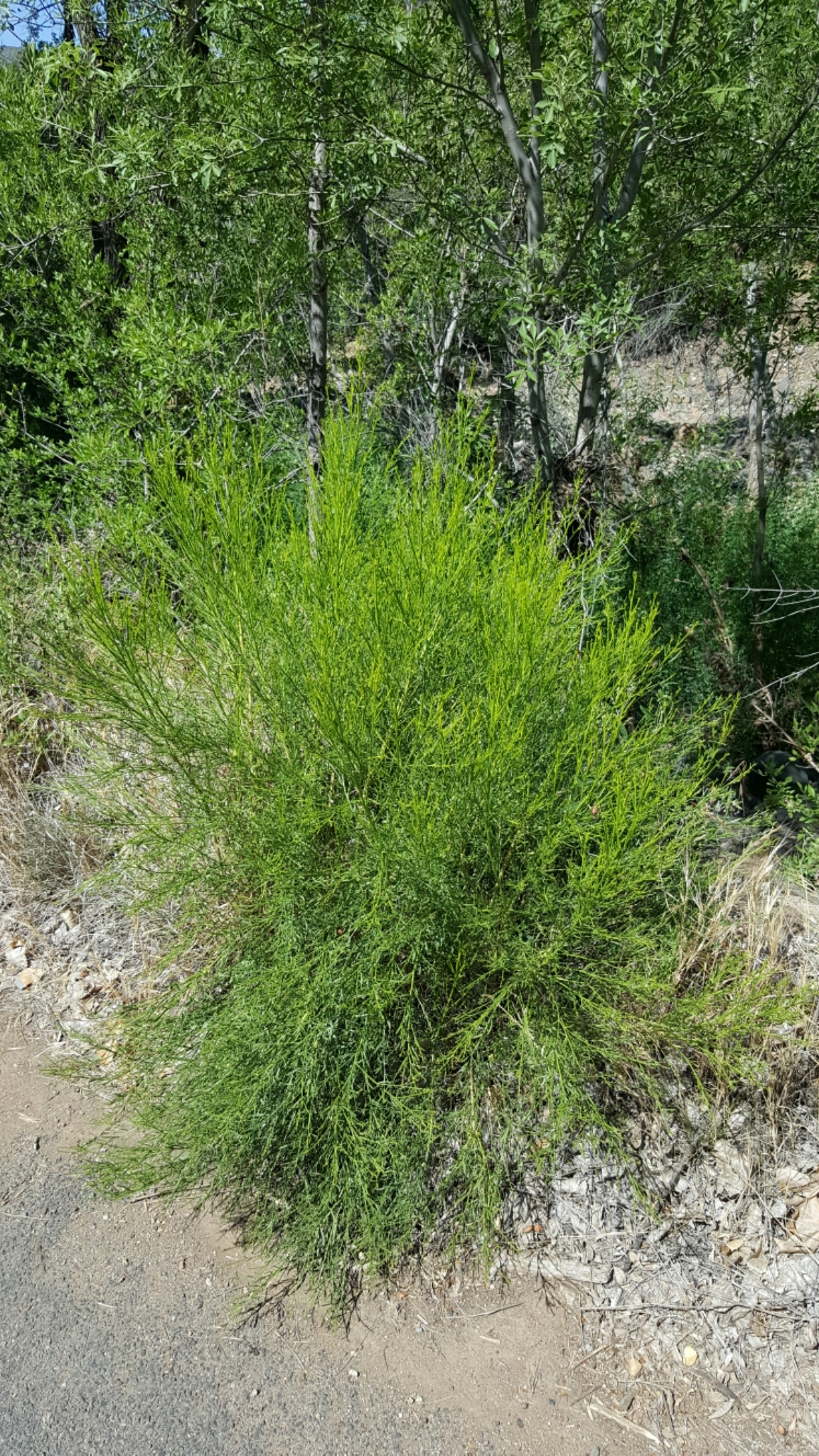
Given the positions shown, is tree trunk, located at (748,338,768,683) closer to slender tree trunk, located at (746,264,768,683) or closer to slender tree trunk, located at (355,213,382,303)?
slender tree trunk, located at (746,264,768,683)

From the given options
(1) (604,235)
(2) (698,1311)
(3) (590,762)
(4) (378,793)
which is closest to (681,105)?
(1) (604,235)

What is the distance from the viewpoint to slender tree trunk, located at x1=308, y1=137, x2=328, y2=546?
4125mm

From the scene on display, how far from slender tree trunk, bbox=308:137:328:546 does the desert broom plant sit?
4.84ft

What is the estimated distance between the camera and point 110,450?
464cm

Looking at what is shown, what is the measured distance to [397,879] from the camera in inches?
101

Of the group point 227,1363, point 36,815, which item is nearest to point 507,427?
point 36,815

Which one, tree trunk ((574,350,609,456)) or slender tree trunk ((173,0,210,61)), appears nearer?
tree trunk ((574,350,609,456))

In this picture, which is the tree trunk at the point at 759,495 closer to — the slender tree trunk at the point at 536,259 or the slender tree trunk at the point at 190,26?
the slender tree trunk at the point at 536,259

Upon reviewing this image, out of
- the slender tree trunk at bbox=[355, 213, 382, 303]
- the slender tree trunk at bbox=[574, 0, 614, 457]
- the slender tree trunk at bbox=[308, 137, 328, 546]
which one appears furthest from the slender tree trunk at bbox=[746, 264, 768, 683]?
the slender tree trunk at bbox=[355, 213, 382, 303]

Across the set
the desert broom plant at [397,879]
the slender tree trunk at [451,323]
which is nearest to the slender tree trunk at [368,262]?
the slender tree trunk at [451,323]

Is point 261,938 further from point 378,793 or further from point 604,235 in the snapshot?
point 604,235

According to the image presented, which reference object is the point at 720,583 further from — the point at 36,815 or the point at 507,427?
the point at 36,815

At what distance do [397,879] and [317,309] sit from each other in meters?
3.09

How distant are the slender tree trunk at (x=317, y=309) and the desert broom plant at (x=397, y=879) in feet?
4.84
